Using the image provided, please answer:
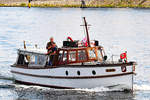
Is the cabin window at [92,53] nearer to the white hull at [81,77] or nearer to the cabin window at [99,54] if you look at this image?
the cabin window at [99,54]

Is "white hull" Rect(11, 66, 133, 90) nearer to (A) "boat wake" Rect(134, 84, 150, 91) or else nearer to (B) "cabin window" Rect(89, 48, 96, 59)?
(B) "cabin window" Rect(89, 48, 96, 59)

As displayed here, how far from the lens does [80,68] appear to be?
135 feet

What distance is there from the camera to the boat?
4078 cm

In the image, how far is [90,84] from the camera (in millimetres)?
41594

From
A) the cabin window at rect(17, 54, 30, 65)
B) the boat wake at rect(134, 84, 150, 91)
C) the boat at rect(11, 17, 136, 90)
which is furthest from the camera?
the cabin window at rect(17, 54, 30, 65)

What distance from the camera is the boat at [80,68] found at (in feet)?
134

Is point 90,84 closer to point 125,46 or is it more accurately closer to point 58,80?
point 58,80

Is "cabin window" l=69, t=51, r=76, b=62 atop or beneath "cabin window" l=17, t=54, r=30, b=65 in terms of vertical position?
atop

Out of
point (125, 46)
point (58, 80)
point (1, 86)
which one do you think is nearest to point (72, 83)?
A: point (58, 80)

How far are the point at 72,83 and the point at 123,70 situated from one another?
4205 millimetres

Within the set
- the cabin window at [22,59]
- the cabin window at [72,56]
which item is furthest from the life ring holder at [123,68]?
the cabin window at [22,59]

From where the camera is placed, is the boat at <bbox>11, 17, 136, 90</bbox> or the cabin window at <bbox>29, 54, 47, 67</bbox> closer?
the boat at <bbox>11, 17, 136, 90</bbox>

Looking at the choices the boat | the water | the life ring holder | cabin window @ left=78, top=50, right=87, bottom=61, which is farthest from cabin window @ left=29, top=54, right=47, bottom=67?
the life ring holder

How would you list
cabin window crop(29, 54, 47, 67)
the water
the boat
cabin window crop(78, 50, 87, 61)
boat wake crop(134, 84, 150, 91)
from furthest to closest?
boat wake crop(134, 84, 150, 91)
cabin window crop(29, 54, 47, 67)
the water
cabin window crop(78, 50, 87, 61)
the boat
